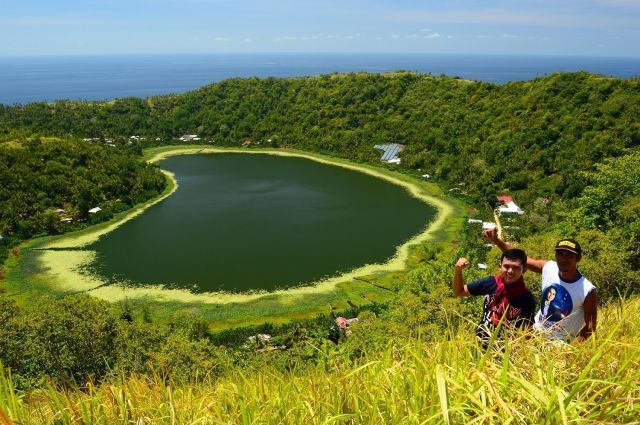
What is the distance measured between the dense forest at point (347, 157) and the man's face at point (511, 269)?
2.85 ft

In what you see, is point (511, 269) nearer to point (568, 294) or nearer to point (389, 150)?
point (568, 294)

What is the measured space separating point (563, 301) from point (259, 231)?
34449 mm

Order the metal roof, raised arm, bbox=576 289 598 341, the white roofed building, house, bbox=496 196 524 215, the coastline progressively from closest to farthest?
raised arm, bbox=576 289 598 341, the coastline, the white roofed building, house, bbox=496 196 524 215, the metal roof

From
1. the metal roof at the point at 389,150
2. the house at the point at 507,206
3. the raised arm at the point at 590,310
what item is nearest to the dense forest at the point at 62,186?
the metal roof at the point at 389,150

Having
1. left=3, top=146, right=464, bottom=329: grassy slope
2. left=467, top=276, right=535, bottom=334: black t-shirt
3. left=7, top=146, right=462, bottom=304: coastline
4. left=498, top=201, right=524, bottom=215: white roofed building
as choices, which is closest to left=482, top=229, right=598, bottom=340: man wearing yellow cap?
left=467, top=276, right=535, bottom=334: black t-shirt

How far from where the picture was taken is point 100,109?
87750 mm

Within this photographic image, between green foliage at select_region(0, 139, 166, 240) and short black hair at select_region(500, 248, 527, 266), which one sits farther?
green foliage at select_region(0, 139, 166, 240)

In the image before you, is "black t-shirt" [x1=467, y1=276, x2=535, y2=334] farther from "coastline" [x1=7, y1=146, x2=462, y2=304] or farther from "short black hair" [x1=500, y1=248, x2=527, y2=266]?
"coastline" [x1=7, y1=146, x2=462, y2=304]

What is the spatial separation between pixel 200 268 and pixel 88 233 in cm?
1439

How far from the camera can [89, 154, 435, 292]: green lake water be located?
100ft

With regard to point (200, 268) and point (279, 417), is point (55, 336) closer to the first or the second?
point (200, 268)

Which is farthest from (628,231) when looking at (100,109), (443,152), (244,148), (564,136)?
(100,109)

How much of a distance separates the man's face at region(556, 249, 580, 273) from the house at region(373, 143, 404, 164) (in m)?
58.1

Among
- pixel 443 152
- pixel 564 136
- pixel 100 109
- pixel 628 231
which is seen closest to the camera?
pixel 628 231
